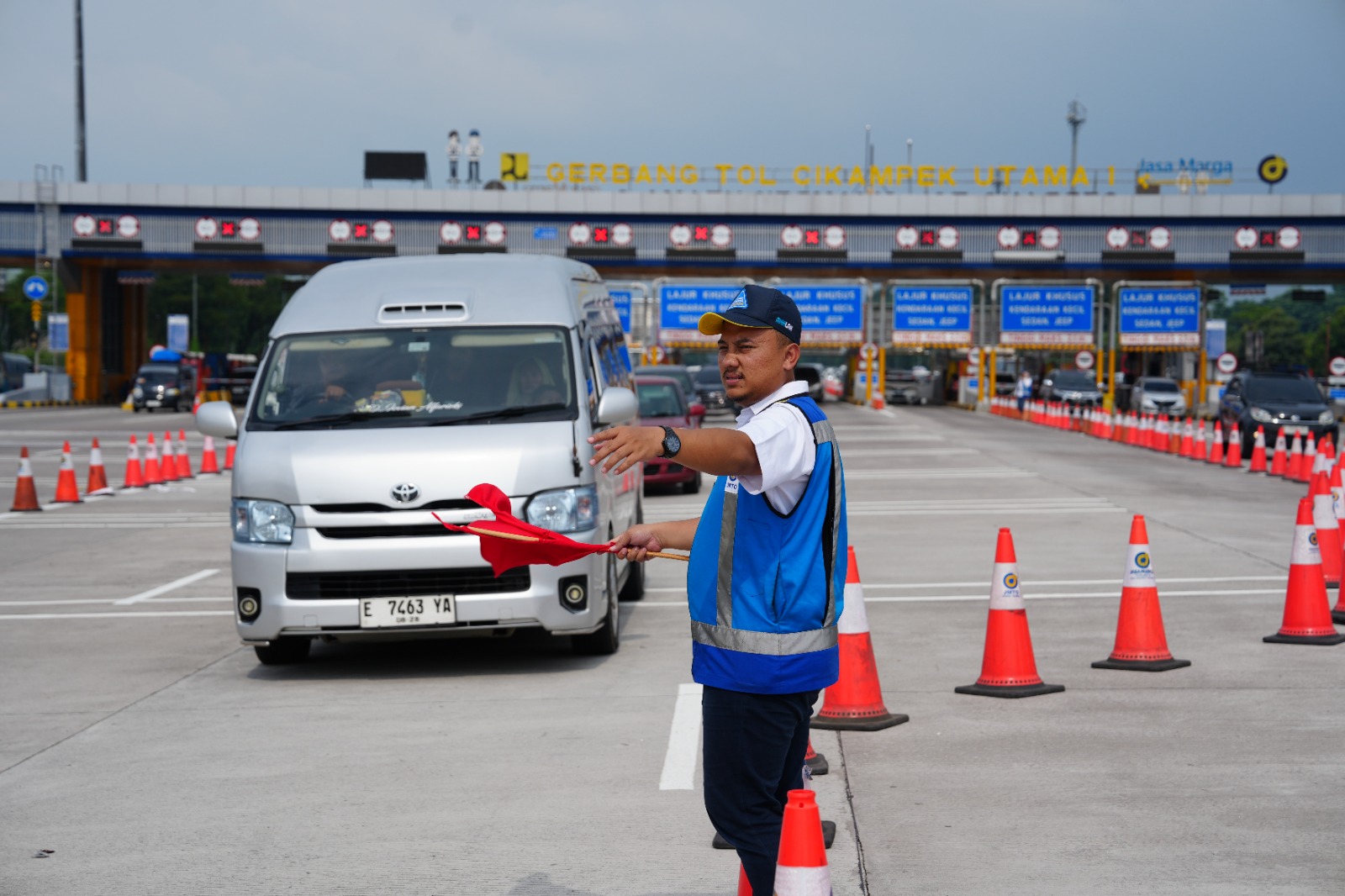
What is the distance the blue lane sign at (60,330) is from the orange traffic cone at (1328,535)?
51853 mm

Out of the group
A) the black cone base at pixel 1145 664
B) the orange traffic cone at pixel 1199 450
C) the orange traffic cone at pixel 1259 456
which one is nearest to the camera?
the black cone base at pixel 1145 664

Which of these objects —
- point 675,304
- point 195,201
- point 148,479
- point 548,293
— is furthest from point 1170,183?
point 548,293

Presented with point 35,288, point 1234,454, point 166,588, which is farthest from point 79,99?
point 166,588

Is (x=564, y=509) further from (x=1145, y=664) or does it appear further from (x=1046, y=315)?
(x=1046, y=315)

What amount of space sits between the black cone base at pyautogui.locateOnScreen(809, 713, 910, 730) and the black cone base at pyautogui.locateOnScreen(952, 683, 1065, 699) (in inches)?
31.1

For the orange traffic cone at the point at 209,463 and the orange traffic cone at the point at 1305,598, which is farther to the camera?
the orange traffic cone at the point at 209,463

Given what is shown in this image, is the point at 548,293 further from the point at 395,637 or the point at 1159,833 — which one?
the point at 1159,833

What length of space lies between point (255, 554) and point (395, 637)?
2.84ft

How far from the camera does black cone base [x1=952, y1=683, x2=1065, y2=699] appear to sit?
7.90 meters

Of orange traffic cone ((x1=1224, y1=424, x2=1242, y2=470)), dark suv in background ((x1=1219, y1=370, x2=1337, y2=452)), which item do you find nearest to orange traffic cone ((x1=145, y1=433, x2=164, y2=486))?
orange traffic cone ((x1=1224, y1=424, x2=1242, y2=470))

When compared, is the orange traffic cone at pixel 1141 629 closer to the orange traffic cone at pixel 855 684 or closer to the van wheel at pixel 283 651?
the orange traffic cone at pixel 855 684

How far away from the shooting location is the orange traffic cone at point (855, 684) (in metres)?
7.26

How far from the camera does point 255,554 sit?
8422 millimetres

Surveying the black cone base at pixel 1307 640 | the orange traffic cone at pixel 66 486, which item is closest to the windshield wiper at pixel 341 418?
the black cone base at pixel 1307 640
